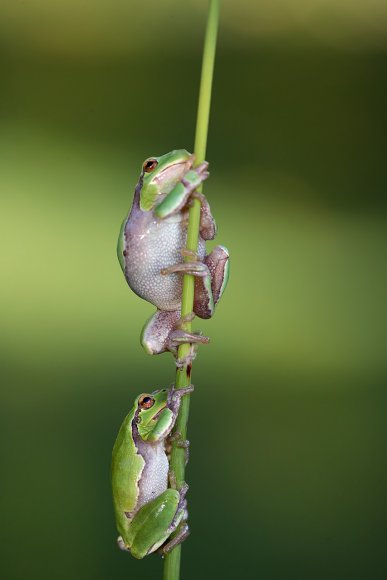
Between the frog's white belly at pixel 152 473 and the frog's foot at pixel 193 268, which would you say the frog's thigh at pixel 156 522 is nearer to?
the frog's white belly at pixel 152 473

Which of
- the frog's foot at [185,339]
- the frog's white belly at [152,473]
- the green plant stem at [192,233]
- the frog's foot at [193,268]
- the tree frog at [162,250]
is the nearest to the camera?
the green plant stem at [192,233]

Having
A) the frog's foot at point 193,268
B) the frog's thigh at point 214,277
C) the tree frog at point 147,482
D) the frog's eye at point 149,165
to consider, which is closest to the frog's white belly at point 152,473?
the tree frog at point 147,482

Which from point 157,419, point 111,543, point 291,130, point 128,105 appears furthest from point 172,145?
point 157,419

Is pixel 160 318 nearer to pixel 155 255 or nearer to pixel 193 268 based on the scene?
pixel 155 255

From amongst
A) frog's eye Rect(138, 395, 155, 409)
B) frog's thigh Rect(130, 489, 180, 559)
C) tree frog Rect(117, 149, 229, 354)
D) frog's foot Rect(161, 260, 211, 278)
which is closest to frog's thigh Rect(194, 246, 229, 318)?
tree frog Rect(117, 149, 229, 354)

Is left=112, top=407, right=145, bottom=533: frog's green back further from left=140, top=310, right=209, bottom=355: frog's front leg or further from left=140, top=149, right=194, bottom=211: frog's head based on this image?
left=140, top=149, right=194, bottom=211: frog's head

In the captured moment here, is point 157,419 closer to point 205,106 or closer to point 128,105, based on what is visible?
point 205,106

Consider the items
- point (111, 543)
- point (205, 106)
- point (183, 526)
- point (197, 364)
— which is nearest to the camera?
point (205, 106)
